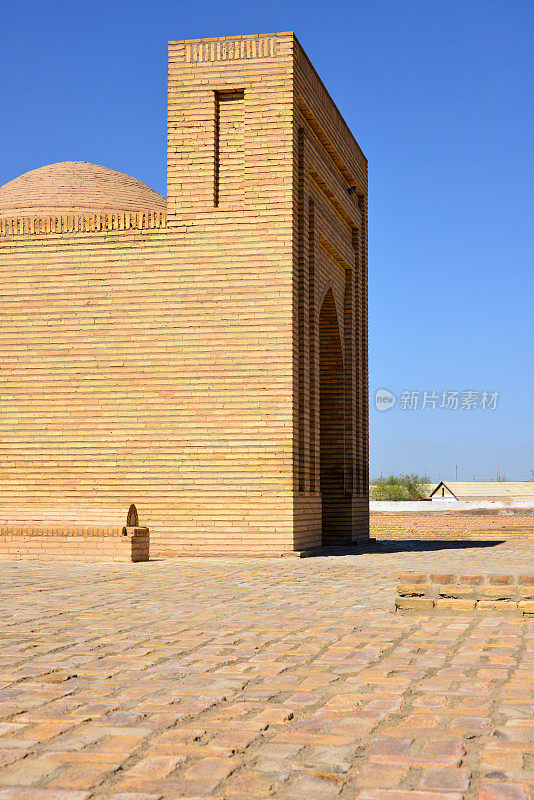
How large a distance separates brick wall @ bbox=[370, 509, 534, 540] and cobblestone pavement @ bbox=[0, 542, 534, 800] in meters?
13.6

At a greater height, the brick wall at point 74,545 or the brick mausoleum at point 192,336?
the brick mausoleum at point 192,336

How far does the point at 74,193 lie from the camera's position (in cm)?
1689

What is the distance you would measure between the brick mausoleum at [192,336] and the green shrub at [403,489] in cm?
2422

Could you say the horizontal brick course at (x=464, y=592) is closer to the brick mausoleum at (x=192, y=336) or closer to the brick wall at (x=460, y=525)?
the brick mausoleum at (x=192, y=336)

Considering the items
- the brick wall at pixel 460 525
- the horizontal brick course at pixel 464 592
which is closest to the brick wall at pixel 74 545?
the horizontal brick course at pixel 464 592

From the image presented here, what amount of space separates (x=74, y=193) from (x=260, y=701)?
1478 centimetres

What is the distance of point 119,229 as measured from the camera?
13.4 meters

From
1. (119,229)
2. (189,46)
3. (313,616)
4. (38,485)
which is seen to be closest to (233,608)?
(313,616)

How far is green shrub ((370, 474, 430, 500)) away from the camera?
37.5 meters

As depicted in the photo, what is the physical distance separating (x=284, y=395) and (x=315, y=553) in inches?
98.1

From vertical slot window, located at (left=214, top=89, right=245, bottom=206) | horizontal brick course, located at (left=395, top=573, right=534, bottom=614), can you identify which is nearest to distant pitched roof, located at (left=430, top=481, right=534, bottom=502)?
vertical slot window, located at (left=214, top=89, right=245, bottom=206)

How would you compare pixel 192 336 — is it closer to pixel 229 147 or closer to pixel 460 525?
pixel 229 147

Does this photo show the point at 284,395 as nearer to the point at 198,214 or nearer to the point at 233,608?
the point at 198,214

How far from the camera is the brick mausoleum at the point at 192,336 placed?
12.6m
